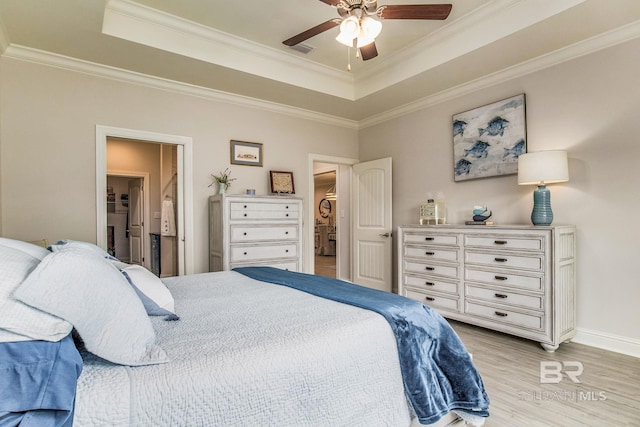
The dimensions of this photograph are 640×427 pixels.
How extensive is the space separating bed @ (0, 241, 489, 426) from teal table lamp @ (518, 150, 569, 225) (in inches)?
78.9

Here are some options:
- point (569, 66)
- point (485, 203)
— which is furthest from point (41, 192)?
point (569, 66)

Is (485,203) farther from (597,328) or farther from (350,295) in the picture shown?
(350,295)

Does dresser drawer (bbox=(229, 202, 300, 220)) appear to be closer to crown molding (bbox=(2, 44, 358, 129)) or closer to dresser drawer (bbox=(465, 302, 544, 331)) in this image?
crown molding (bbox=(2, 44, 358, 129))

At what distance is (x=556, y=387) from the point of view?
2.22 m

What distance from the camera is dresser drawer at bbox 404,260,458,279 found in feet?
11.5

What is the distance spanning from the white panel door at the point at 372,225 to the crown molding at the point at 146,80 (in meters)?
1.06

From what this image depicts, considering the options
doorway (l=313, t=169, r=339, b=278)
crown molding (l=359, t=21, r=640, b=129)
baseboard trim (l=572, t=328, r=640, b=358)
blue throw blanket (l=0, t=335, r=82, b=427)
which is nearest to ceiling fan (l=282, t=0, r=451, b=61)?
crown molding (l=359, t=21, r=640, b=129)

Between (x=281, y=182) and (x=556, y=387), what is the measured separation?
346 centimetres

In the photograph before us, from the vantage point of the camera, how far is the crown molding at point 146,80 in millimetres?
3078

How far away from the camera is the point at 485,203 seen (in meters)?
3.75

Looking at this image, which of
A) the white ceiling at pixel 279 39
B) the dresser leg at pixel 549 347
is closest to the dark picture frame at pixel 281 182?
the white ceiling at pixel 279 39

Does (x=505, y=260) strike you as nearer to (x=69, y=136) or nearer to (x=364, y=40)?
(x=364, y=40)

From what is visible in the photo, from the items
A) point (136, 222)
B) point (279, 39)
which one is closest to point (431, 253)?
point (279, 39)

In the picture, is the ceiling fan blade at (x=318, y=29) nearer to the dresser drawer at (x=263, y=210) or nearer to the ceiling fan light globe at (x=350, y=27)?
the ceiling fan light globe at (x=350, y=27)
